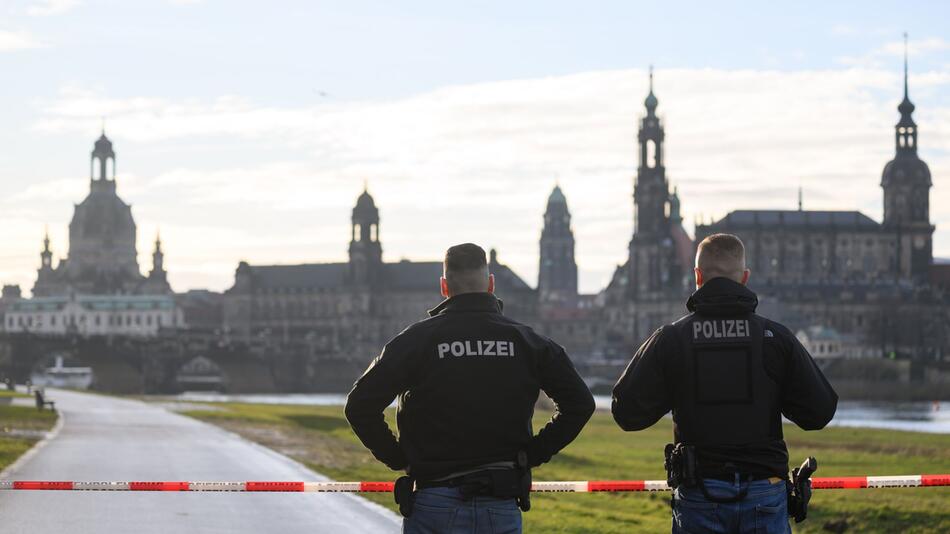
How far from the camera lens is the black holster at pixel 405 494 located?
918cm

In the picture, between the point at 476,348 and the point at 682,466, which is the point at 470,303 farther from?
the point at 682,466

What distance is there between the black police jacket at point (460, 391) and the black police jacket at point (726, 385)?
15.2 inches

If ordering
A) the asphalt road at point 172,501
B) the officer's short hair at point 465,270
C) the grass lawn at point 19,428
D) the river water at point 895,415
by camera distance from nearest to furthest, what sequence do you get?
the officer's short hair at point 465,270
the asphalt road at point 172,501
the grass lawn at point 19,428
the river water at point 895,415

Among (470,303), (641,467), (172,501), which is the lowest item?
(641,467)

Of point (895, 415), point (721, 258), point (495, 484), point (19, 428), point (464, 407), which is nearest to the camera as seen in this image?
point (495, 484)

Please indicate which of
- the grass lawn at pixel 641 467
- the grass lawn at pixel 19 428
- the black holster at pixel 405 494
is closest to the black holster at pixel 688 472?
the black holster at pixel 405 494

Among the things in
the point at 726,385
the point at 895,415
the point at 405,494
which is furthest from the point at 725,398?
the point at 895,415

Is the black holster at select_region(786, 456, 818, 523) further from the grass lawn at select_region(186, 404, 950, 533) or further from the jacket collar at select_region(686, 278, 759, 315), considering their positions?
the grass lawn at select_region(186, 404, 950, 533)

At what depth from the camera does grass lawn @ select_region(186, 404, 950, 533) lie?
21.6 metres

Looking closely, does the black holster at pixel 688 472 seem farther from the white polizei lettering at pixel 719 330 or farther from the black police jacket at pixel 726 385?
the white polizei lettering at pixel 719 330

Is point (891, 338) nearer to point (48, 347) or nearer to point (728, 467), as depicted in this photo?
point (48, 347)

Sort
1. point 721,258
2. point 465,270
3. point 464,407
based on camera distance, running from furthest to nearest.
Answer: point 721,258 < point 465,270 < point 464,407

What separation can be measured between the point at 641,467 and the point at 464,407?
3152cm

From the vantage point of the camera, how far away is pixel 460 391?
9.19 m
